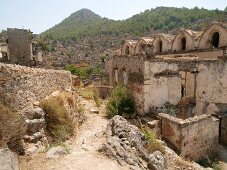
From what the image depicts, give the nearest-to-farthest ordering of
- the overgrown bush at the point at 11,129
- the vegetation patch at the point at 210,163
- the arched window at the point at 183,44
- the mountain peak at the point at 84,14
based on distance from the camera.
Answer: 1. the overgrown bush at the point at 11,129
2. the vegetation patch at the point at 210,163
3. the arched window at the point at 183,44
4. the mountain peak at the point at 84,14

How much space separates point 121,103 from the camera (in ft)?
44.2

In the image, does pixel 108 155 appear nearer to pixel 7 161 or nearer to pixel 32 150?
pixel 32 150

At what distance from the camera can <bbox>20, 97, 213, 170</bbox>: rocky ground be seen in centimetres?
616

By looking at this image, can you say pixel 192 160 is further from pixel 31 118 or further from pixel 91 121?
pixel 31 118

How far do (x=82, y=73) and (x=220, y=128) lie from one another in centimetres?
3039

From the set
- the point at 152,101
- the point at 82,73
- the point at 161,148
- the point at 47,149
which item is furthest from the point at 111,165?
the point at 82,73

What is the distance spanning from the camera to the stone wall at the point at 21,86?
6785 mm

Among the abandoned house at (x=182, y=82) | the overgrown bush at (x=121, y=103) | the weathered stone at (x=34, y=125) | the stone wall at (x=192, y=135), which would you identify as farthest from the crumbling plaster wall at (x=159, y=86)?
the weathered stone at (x=34, y=125)

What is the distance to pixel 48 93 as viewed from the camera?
31.4ft

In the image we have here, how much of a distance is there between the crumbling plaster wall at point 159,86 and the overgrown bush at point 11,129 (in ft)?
24.5

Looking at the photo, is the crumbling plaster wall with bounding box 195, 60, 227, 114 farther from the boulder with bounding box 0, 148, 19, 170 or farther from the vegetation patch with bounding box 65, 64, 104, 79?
the vegetation patch with bounding box 65, 64, 104, 79

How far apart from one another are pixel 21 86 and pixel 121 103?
7.01m

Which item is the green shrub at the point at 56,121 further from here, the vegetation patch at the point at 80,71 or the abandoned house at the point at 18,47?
the vegetation patch at the point at 80,71

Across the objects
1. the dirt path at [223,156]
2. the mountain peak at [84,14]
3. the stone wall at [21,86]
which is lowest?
the dirt path at [223,156]
